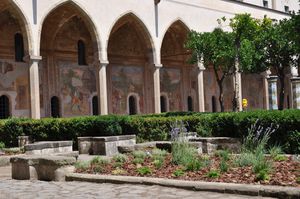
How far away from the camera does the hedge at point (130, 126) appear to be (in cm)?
1173

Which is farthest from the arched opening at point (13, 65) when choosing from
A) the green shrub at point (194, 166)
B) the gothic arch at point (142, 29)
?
the green shrub at point (194, 166)

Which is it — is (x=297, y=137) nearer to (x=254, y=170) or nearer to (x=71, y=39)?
(x=254, y=170)

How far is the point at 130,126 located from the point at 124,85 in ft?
52.4

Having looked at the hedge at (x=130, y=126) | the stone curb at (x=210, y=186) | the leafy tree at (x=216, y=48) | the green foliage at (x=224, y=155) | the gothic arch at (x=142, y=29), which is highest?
the gothic arch at (x=142, y=29)

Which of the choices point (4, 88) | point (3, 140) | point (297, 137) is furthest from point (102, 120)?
point (4, 88)

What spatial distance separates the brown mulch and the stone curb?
42 centimetres

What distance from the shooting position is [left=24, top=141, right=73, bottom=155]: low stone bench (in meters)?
12.4

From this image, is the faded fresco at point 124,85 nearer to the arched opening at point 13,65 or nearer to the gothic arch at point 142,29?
the gothic arch at point 142,29

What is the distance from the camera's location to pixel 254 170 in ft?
22.9

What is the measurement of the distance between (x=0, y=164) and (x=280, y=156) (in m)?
7.09

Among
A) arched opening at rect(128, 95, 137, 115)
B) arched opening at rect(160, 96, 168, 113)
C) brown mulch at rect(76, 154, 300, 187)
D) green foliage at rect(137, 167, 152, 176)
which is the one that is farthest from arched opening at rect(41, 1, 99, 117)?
green foliage at rect(137, 167, 152, 176)

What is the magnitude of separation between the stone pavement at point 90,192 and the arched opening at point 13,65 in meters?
18.4

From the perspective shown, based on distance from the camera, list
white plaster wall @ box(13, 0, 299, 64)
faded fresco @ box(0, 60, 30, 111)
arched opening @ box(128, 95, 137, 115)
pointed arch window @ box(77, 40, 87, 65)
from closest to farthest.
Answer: white plaster wall @ box(13, 0, 299, 64)
faded fresco @ box(0, 60, 30, 111)
pointed arch window @ box(77, 40, 87, 65)
arched opening @ box(128, 95, 137, 115)

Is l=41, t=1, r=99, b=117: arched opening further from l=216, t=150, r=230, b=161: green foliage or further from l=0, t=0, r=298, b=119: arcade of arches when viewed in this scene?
l=216, t=150, r=230, b=161: green foliage
